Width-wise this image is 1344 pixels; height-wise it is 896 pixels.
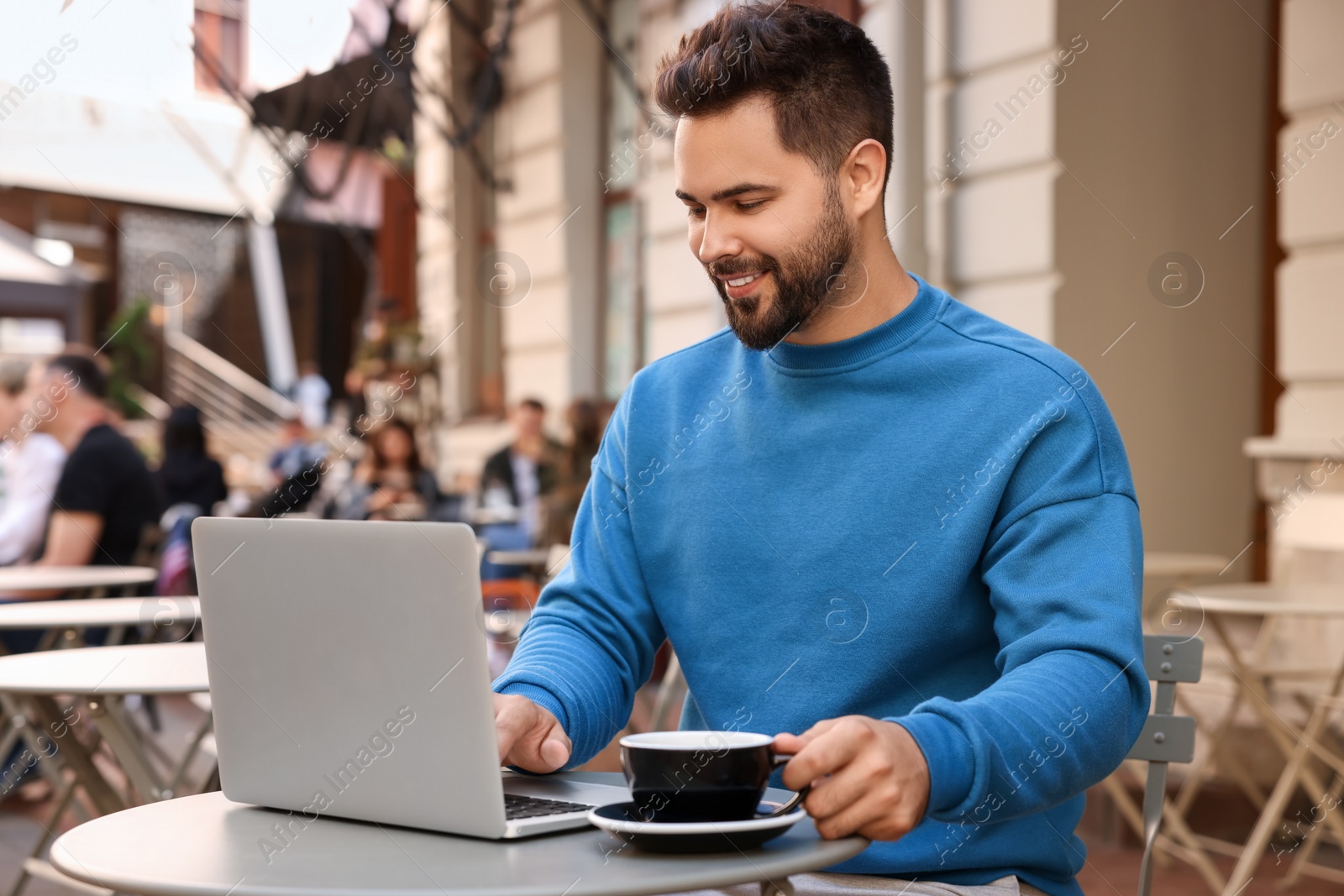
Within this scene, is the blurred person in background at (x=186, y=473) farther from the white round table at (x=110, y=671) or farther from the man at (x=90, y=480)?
the white round table at (x=110, y=671)

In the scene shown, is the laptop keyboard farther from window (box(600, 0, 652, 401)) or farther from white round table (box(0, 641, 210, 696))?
window (box(600, 0, 652, 401))

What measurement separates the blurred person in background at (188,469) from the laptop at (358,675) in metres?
6.38

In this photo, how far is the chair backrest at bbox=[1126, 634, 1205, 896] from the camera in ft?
5.27

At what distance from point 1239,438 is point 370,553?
4.87 metres

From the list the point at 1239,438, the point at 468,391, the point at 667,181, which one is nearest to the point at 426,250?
the point at 468,391

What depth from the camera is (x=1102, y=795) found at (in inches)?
162

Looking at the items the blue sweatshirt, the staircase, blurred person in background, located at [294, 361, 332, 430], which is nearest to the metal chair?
the blue sweatshirt

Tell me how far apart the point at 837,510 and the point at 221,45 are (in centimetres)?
784

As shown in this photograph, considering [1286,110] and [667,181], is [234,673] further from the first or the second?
[667,181]

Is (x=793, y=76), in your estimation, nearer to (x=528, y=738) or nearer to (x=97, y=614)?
(x=528, y=738)

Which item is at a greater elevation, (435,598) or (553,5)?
(553,5)

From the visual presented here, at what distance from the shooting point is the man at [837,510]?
134 centimetres

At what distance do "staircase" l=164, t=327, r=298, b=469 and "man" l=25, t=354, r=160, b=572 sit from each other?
11.8m

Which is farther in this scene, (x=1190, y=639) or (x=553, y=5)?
(x=553, y=5)
